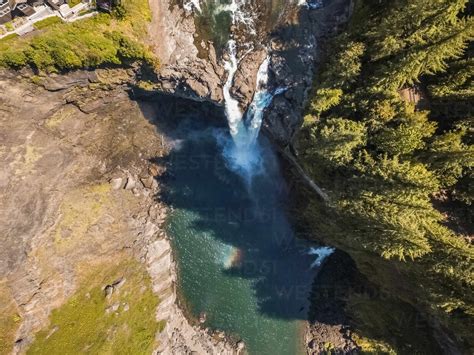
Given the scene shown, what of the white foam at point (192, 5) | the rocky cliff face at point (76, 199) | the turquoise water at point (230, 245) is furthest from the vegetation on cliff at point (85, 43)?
the turquoise water at point (230, 245)

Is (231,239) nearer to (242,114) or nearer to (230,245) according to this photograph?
(230,245)

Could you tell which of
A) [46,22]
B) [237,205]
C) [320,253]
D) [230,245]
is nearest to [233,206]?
[237,205]

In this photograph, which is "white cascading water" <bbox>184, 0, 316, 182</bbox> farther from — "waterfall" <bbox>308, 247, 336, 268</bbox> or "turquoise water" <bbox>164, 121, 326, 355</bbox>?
"waterfall" <bbox>308, 247, 336, 268</bbox>

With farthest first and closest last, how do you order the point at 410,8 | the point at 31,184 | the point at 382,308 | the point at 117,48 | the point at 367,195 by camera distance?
the point at 382,308 → the point at 31,184 → the point at 117,48 → the point at 367,195 → the point at 410,8

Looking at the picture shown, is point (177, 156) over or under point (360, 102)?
under

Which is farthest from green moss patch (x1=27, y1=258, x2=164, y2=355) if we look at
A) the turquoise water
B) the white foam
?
the white foam

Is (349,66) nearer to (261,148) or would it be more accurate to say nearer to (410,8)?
(410,8)

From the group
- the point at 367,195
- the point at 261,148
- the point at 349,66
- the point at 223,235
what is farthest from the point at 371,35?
the point at 223,235
